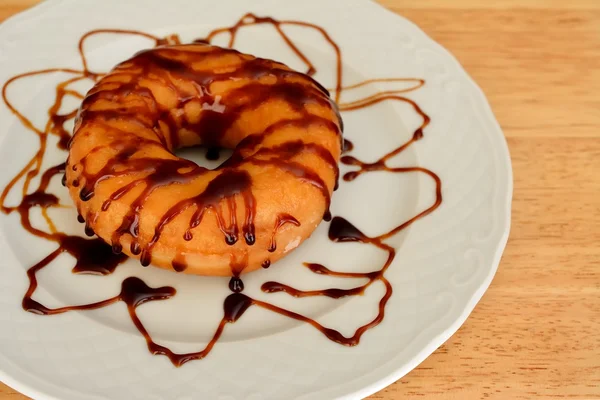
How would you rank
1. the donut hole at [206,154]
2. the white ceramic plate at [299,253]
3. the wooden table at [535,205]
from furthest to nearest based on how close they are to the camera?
the donut hole at [206,154] → the wooden table at [535,205] → the white ceramic plate at [299,253]

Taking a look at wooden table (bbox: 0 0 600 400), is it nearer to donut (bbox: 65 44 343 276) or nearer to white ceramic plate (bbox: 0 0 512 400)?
white ceramic plate (bbox: 0 0 512 400)

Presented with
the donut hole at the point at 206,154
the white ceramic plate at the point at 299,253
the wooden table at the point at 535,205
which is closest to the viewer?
the white ceramic plate at the point at 299,253

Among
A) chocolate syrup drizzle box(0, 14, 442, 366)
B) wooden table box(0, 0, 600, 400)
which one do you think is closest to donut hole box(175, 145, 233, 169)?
chocolate syrup drizzle box(0, 14, 442, 366)

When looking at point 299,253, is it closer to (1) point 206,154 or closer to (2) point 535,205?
(1) point 206,154

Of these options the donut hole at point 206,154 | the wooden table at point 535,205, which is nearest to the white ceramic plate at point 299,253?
the donut hole at point 206,154

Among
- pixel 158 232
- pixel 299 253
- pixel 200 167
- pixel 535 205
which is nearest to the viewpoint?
pixel 158 232

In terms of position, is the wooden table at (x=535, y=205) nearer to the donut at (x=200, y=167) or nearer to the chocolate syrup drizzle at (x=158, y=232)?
the chocolate syrup drizzle at (x=158, y=232)

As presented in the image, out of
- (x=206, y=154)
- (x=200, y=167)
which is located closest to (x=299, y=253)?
(x=200, y=167)

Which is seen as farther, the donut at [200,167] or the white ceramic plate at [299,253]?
the donut at [200,167]
